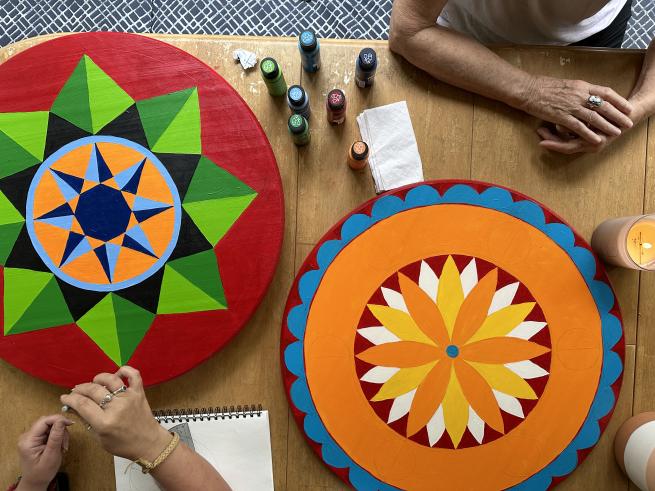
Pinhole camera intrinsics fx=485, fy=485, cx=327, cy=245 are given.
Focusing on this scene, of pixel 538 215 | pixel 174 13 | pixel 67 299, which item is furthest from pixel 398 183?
pixel 174 13

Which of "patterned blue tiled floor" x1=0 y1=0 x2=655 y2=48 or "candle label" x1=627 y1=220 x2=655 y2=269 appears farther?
"patterned blue tiled floor" x1=0 y1=0 x2=655 y2=48

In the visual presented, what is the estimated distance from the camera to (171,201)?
3.03 feet

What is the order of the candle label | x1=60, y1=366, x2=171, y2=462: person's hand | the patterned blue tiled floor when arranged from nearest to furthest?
x1=60, y1=366, x2=171, y2=462: person's hand < the candle label < the patterned blue tiled floor

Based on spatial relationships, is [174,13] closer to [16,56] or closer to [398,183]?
[16,56]

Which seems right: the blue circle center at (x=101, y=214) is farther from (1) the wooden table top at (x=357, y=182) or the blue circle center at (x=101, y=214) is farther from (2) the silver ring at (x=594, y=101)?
(2) the silver ring at (x=594, y=101)

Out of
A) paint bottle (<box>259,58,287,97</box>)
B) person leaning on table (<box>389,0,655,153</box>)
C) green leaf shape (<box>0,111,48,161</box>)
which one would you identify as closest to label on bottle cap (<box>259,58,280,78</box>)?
paint bottle (<box>259,58,287,97</box>)

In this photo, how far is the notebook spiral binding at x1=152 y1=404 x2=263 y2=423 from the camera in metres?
0.95

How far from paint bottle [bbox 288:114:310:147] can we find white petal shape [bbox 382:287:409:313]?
334 mm

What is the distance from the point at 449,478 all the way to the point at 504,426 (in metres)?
0.15

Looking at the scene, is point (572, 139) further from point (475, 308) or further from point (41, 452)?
point (41, 452)

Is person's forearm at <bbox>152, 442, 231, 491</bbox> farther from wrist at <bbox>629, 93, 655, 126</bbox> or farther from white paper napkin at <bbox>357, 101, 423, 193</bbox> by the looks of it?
wrist at <bbox>629, 93, 655, 126</bbox>

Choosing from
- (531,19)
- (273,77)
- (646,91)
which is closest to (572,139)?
(646,91)

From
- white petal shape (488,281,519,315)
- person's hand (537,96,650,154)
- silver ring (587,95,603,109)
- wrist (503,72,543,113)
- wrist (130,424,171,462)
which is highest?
wrist (503,72,543,113)

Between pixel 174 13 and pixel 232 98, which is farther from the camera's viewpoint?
pixel 174 13
